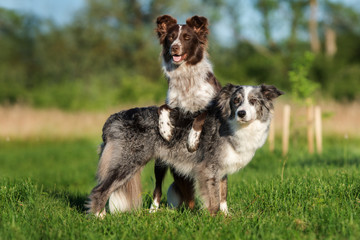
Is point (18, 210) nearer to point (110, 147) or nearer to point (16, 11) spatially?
point (110, 147)

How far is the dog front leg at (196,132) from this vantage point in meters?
5.33

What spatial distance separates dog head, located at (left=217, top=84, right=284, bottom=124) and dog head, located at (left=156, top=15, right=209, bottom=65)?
0.75 meters

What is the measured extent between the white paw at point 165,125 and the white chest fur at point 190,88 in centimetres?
14

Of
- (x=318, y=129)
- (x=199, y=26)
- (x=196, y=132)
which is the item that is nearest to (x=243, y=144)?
(x=196, y=132)

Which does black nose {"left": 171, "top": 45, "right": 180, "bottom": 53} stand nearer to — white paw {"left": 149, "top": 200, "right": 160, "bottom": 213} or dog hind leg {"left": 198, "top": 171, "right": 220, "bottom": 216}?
dog hind leg {"left": 198, "top": 171, "right": 220, "bottom": 216}

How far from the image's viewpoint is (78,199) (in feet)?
22.4

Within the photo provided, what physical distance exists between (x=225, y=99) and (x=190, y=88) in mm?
521

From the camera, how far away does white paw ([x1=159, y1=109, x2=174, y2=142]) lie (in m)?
5.38

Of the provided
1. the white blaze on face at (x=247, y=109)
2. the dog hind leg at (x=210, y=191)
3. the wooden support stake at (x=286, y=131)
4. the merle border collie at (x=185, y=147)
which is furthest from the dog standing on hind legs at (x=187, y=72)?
the wooden support stake at (x=286, y=131)

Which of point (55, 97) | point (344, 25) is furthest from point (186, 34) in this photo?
point (344, 25)

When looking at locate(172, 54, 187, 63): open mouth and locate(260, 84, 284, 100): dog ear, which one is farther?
locate(172, 54, 187, 63): open mouth

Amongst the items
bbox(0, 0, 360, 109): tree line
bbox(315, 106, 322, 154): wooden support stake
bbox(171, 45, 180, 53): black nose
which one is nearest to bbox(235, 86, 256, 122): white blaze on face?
bbox(171, 45, 180, 53): black nose

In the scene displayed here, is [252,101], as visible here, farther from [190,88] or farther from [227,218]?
[227,218]

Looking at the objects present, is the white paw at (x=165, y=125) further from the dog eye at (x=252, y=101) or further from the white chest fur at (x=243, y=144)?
the dog eye at (x=252, y=101)
